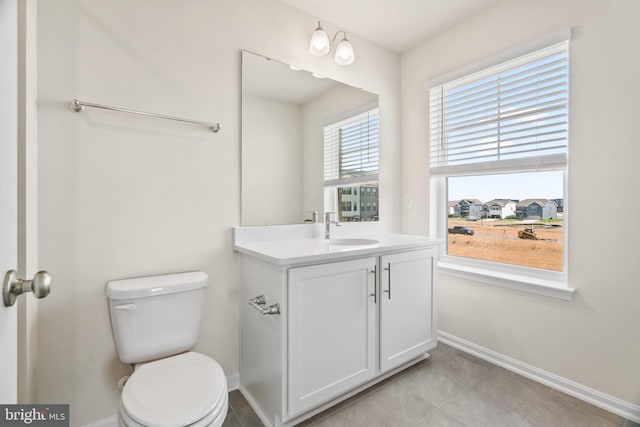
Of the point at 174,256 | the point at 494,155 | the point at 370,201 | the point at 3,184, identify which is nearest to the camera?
the point at 3,184

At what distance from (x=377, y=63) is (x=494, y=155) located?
1.23 metres

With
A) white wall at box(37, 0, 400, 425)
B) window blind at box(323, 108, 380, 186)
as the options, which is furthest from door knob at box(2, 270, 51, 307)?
window blind at box(323, 108, 380, 186)

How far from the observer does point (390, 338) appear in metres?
1.88

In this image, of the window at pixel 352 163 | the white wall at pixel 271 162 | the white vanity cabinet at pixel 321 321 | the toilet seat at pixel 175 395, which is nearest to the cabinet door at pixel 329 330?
the white vanity cabinet at pixel 321 321

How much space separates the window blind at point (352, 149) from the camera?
2303mm

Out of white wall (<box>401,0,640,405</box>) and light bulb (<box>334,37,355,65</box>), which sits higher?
light bulb (<box>334,37,355,65</box>)

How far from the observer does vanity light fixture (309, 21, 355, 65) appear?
79.4 inches

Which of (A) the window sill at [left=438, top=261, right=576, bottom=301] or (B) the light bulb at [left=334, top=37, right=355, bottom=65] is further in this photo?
(B) the light bulb at [left=334, top=37, right=355, bottom=65]

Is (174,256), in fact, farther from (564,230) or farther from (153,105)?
(564,230)

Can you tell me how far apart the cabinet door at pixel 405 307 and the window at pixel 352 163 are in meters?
0.64

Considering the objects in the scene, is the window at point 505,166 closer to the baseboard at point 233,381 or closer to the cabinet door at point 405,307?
the cabinet door at point 405,307

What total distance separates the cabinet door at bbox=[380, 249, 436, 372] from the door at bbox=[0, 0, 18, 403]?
154cm

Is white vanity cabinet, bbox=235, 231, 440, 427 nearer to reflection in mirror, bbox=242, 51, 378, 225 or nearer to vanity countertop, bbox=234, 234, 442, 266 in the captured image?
vanity countertop, bbox=234, 234, 442, 266

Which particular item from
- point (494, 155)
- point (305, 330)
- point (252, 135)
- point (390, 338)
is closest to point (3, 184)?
point (305, 330)
